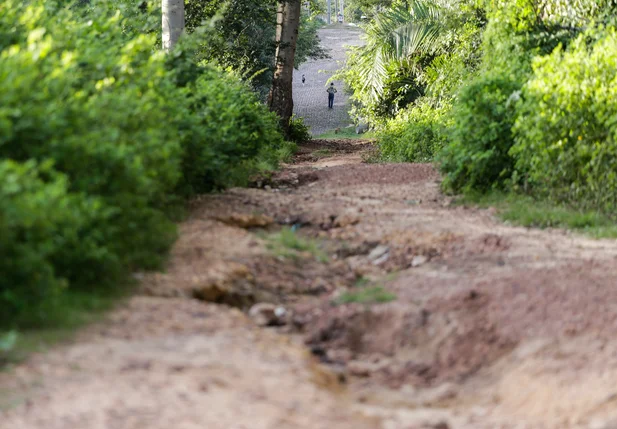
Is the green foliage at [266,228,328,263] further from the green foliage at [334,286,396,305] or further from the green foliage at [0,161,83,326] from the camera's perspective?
the green foliage at [0,161,83,326]

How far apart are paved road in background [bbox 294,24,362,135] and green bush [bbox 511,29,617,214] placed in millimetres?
19810

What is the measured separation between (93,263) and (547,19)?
861 centimetres

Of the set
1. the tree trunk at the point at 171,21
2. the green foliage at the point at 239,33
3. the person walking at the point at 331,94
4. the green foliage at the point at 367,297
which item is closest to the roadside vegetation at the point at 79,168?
the green foliage at the point at 367,297

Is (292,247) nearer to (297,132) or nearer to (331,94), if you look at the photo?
(297,132)

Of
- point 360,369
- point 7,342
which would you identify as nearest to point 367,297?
point 360,369

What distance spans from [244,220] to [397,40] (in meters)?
15.2

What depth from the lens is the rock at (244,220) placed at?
8156 mm

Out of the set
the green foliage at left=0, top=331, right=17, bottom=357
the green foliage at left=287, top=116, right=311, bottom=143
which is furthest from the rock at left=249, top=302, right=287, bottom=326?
the green foliage at left=287, top=116, right=311, bottom=143

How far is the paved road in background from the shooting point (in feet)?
132

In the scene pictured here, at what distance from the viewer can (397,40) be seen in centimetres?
2253

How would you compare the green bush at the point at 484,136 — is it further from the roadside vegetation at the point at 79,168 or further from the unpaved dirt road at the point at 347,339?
the roadside vegetation at the point at 79,168

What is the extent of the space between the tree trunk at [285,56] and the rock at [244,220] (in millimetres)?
12379

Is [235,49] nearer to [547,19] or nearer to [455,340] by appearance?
[547,19]

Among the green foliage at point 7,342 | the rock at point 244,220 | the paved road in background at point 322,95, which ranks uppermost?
the green foliage at point 7,342
